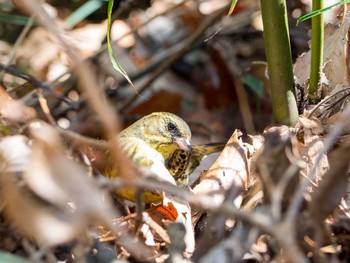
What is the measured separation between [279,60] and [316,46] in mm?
143

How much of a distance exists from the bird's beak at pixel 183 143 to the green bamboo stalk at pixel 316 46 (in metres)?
0.87

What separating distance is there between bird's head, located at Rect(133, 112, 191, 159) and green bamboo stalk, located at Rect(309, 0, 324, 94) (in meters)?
0.95

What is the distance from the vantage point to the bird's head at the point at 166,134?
3.73 meters

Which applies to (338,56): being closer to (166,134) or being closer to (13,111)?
(166,134)

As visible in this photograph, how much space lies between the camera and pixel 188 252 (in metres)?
2.24

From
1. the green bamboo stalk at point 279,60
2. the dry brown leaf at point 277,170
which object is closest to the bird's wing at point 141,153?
the green bamboo stalk at point 279,60

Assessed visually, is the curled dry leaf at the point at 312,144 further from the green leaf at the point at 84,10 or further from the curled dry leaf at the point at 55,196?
the green leaf at the point at 84,10

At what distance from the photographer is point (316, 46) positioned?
2.78 meters

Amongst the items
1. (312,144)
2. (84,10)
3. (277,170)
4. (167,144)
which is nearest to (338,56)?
(312,144)

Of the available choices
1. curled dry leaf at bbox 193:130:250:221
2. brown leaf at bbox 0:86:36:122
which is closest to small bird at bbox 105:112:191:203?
curled dry leaf at bbox 193:130:250:221

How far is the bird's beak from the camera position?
3638 mm

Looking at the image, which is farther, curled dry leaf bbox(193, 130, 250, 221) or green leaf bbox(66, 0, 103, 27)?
green leaf bbox(66, 0, 103, 27)

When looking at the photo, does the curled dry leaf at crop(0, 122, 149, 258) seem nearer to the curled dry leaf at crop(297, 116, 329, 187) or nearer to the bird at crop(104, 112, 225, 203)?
the curled dry leaf at crop(297, 116, 329, 187)

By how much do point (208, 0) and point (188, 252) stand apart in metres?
3.33
